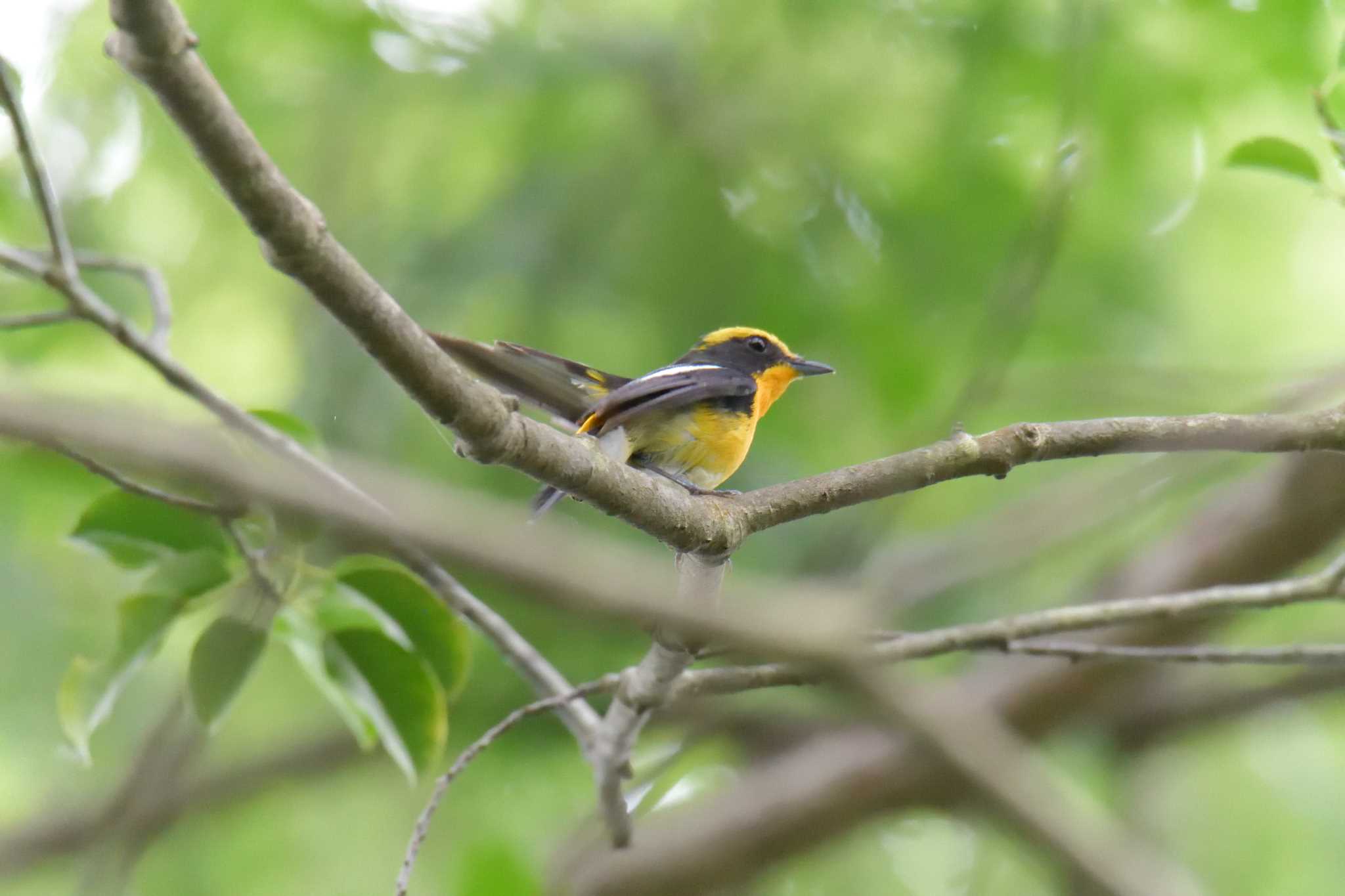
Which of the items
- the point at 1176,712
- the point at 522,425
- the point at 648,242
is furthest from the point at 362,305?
the point at 1176,712

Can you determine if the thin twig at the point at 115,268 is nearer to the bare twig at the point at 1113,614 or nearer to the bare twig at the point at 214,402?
the bare twig at the point at 214,402

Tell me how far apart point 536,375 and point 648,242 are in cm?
274

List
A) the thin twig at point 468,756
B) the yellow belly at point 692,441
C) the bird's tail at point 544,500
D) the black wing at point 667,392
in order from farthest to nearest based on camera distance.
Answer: the yellow belly at point 692,441 → the black wing at point 667,392 → the bird's tail at point 544,500 → the thin twig at point 468,756

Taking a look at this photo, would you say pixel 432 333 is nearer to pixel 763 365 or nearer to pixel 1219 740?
pixel 763 365

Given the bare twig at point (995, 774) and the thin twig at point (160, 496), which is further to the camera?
the thin twig at point (160, 496)

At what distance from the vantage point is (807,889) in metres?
7.04

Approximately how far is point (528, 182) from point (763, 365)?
1731 mm

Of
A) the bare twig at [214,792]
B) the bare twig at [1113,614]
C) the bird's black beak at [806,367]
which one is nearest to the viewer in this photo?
the bare twig at [1113,614]

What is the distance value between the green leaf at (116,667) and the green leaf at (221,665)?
15 centimetres

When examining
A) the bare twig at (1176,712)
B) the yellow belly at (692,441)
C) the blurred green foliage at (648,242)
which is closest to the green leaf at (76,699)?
the yellow belly at (692,441)

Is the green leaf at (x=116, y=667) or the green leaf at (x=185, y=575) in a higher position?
the green leaf at (x=185, y=575)

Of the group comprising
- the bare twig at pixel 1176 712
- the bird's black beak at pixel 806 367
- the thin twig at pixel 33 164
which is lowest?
the bare twig at pixel 1176 712

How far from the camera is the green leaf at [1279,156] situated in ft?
9.89

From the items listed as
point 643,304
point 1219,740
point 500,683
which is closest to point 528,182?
point 643,304
